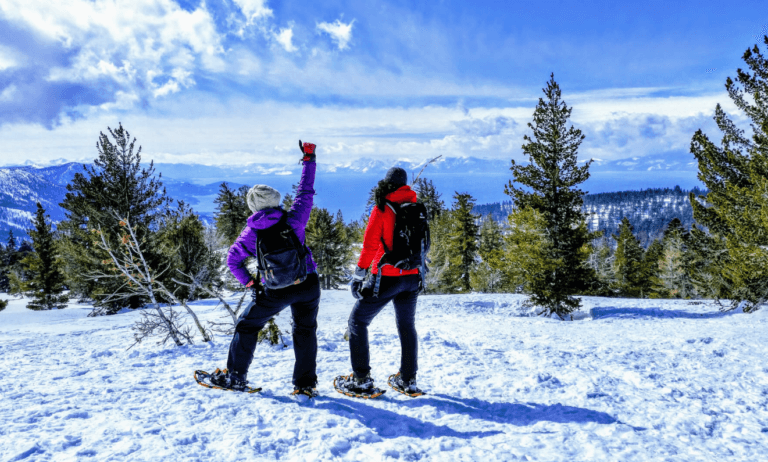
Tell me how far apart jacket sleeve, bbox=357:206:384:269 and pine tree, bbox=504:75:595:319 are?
12.1 m

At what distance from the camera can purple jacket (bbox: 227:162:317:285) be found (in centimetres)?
384

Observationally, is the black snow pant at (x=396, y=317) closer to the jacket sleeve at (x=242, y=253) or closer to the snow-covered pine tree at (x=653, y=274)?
the jacket sleeve at (x=242, y=253)

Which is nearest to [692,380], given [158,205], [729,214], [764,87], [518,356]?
[518,356]

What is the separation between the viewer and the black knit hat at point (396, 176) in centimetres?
396

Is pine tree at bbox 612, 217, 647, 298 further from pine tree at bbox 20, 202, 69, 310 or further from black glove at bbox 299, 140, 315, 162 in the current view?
pine tree at bbox 20, 202, 69, 310

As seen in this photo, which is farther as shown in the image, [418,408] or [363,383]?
[363,383]

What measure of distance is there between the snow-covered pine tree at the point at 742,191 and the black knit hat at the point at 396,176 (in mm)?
12407

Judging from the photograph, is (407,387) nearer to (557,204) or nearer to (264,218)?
(264,218)

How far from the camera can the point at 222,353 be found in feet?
20.6

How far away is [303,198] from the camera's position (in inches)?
159

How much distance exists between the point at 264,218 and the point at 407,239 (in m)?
1.44

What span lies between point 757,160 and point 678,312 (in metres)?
5.56

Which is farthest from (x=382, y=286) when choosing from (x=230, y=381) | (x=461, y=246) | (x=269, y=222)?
(x=461, y=246)

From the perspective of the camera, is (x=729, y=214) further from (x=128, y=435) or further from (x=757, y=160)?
(x=128, y=435)
